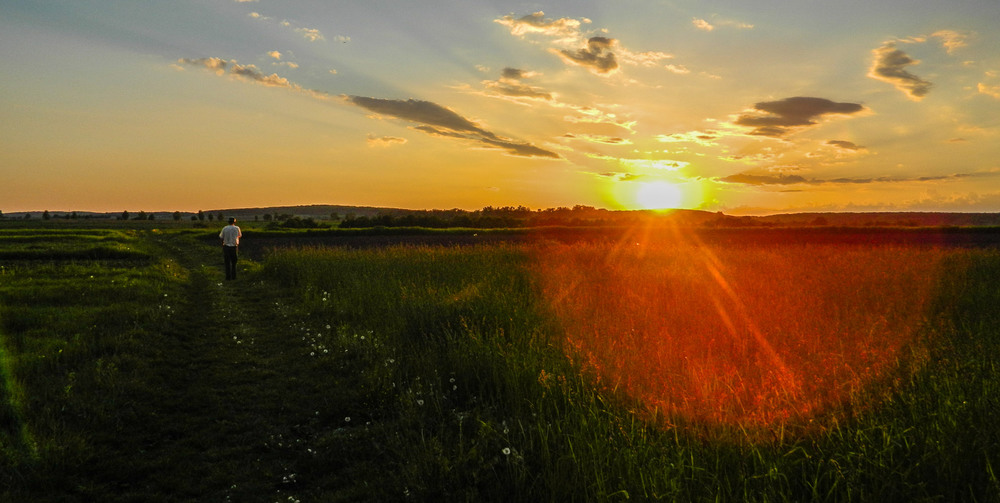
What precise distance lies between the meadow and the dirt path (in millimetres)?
29

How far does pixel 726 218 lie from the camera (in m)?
81.4

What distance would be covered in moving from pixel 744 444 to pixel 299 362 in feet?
21.5

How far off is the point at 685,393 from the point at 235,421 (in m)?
4.91

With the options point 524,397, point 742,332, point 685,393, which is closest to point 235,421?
point 524,397

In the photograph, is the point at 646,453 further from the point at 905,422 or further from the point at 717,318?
the point at 717,318

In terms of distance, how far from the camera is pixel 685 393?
466cm

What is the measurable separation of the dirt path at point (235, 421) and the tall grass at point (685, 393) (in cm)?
65

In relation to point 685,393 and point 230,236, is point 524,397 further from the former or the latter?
→ point 230,236

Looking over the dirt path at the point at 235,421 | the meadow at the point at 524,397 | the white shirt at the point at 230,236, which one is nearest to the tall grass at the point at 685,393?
the meadow at the point at 524,397

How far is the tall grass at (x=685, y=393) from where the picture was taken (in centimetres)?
346

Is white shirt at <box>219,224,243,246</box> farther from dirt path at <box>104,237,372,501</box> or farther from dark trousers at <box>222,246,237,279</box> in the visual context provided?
dirt path at <box>104,237,372,501</box>

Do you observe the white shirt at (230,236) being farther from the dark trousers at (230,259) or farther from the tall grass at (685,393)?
the tall grass at (685,393)

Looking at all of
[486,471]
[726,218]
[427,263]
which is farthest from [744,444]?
[726,218]

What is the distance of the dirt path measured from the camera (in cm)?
439
